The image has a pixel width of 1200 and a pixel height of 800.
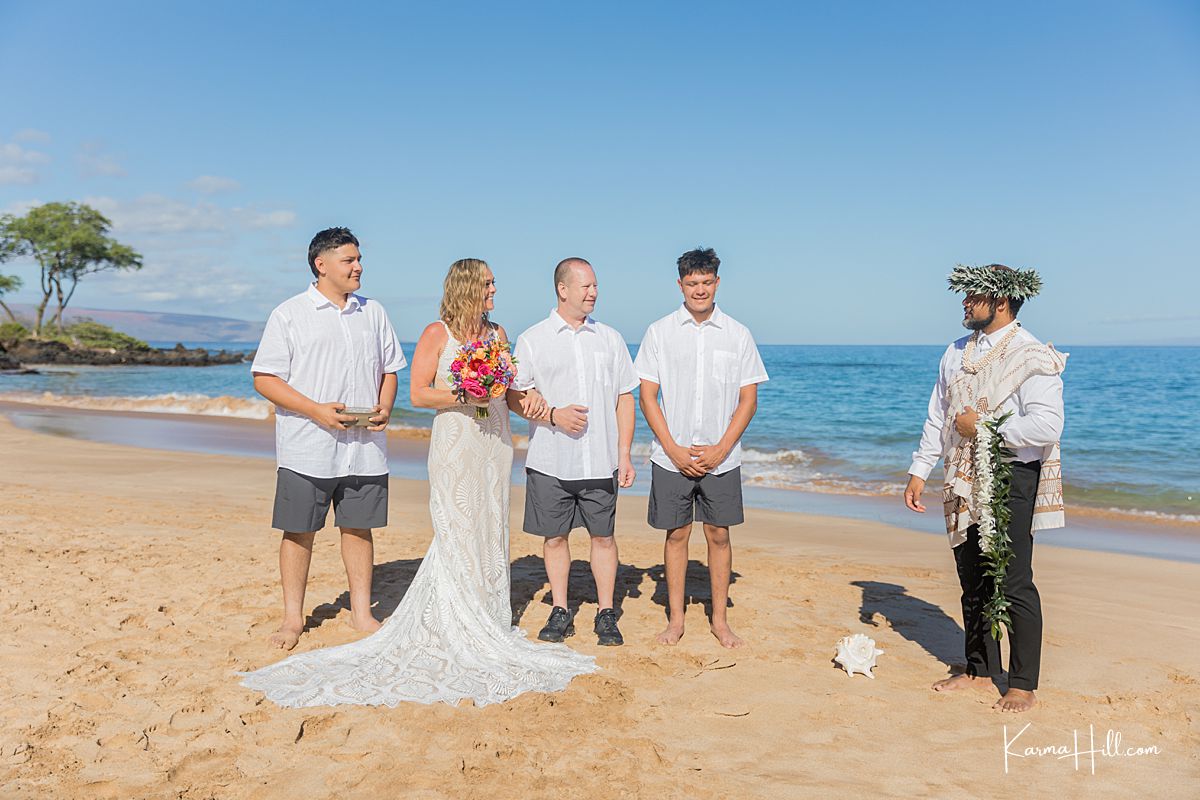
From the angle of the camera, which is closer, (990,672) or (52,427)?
(990,672)

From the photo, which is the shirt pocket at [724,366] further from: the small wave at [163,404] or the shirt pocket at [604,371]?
the small wave at [163,404]

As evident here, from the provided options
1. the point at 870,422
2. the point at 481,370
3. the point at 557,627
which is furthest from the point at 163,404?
the point at 481,370

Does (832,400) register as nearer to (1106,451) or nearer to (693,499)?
(1106,451)

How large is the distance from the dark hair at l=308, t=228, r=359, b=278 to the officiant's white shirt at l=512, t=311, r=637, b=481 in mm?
1110

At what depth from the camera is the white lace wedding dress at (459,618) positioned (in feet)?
14.0

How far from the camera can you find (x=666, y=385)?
496 cm

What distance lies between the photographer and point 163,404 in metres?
24.7

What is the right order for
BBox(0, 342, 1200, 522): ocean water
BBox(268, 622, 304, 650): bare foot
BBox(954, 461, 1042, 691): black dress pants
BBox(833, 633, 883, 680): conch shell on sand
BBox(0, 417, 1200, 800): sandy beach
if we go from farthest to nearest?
BBox(0, 342, 1200, 522): ocean water → BBox(268, 622, 304, 650): bare foot → BBox(833, 633, 883, 680): conch shell on sand → BBox(954, 461, 1042, 691): black dress pants → BBox(0, 417, 1200, 800): sandy beach

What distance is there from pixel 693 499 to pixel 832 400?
30.3 meters

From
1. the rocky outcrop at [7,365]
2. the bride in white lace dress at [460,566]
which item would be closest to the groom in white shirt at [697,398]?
the bride in white lace dress at [460,566]

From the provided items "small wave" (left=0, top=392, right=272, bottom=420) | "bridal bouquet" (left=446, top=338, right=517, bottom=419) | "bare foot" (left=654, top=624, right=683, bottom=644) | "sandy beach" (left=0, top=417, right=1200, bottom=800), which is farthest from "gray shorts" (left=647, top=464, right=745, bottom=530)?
"small wave" (left=0, top=392, right=272, bottom=420)

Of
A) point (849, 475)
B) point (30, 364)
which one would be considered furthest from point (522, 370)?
point (30, 364)

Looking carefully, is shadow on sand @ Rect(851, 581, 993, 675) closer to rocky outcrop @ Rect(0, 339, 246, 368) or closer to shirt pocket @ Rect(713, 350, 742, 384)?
shirt pocket @ Rect(713, 350, 742, 384)

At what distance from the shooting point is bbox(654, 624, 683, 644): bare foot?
16.7ft
